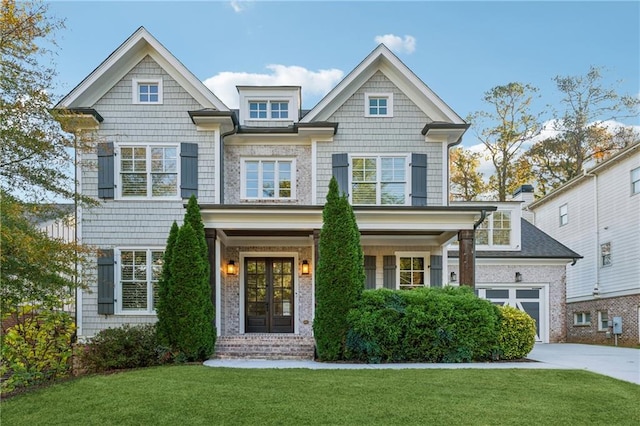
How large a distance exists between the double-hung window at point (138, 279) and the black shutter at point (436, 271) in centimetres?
698

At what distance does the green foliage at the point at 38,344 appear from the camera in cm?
1037

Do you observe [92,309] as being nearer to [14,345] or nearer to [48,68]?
[14,345]

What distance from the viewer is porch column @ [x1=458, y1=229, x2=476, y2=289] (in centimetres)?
1134

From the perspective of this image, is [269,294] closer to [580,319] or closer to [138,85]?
[138,85]

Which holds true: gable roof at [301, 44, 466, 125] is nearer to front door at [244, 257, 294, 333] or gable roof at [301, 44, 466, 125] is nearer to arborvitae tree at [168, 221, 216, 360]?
front door at [244, 257, 294, 333]

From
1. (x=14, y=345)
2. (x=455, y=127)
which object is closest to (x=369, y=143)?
(x=455, y=127)

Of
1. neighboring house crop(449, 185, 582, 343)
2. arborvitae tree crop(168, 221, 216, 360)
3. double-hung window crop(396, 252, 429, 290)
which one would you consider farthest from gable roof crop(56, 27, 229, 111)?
neighboring house crop(449, 185, 582, 343)

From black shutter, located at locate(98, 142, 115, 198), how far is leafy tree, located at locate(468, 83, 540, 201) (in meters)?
19.7

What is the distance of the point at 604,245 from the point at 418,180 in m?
9.09

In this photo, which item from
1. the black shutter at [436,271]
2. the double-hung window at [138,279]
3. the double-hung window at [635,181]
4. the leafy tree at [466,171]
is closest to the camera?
the double-hung window at [138,279]

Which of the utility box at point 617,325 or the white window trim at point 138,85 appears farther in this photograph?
the utility box at point 617,325

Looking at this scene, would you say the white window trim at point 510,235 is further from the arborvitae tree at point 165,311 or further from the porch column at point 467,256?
the arborvitae tree at point 165,311

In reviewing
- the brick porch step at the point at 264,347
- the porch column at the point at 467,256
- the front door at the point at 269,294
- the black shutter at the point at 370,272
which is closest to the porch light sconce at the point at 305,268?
the front door at the point at 269,294

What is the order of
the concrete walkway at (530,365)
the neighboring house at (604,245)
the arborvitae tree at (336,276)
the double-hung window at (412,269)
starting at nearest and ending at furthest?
the concrete walkway at (530,365), the arborvitae tree at (336,276), the double-hung window at (412,269), the neighboring house at (604,245)
